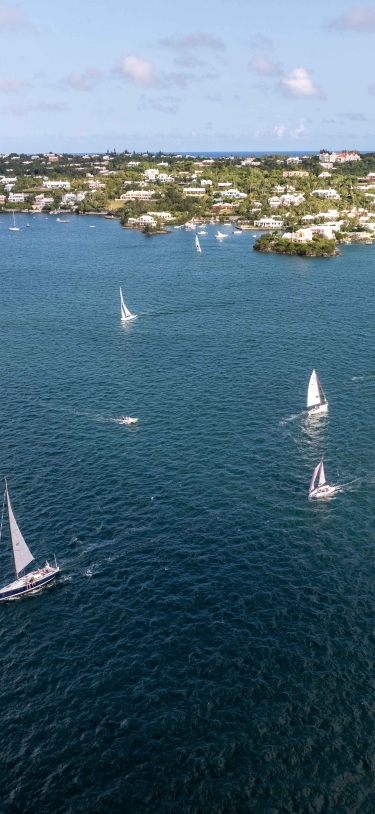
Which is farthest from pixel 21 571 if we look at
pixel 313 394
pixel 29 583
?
pixel 313 394

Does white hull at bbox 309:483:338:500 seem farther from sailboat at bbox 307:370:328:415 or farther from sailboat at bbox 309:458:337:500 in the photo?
sailboat at bbox 307:370:328:415

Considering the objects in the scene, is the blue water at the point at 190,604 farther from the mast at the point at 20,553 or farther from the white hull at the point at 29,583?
the mast at the point at 20,553

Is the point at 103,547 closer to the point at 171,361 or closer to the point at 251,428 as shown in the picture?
the point at 251,428

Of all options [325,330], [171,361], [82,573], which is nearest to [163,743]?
[82,573]

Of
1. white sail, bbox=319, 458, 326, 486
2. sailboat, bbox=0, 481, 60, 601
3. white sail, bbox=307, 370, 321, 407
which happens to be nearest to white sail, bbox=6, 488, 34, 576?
sailboat, bbox=0, 481, 60, 601

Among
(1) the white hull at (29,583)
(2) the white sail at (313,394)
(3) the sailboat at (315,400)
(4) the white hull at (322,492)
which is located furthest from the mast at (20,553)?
(2) the white sail at (313,394)
